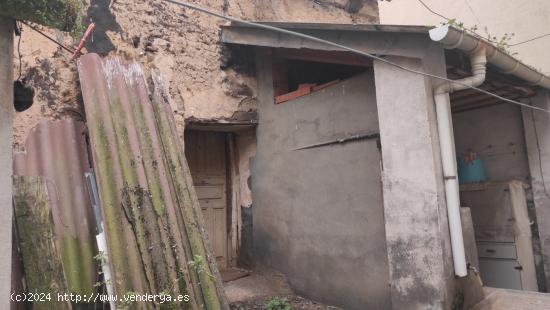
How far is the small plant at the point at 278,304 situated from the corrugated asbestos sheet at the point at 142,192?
151cm

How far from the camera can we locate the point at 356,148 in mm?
4504

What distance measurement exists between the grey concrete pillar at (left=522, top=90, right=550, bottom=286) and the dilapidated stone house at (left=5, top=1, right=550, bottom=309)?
2 centimetres

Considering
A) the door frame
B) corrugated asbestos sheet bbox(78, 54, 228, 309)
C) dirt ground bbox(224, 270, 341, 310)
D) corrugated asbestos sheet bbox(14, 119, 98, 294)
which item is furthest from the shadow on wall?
dirt ground bbox(224, 270, 341, 310)

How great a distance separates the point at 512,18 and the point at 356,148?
573 centimetres

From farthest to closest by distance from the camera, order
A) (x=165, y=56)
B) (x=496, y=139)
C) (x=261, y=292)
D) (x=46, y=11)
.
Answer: (x=496, y=139)
(x=261, y=292)
(x=165, y=56)
(x=46, y=11)

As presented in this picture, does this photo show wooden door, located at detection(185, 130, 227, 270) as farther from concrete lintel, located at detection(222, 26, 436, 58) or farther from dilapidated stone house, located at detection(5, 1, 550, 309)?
concrete lintel, located at detection(222, 26, 436, 58)

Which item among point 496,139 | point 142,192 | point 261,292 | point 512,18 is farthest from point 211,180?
point 512,18

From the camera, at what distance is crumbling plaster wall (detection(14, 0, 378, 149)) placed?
13.4ft

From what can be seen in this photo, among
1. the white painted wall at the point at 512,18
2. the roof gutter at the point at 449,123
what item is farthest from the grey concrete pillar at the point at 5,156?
the white painted wall at the point at 512,18

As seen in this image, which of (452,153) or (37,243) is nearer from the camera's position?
Result: (37,243)

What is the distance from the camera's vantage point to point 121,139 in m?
3.59

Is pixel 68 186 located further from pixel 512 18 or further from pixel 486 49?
pixel 512 18

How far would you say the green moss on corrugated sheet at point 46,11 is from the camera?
205 centimetres

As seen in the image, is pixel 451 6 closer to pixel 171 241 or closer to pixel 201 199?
pixel 201 199
